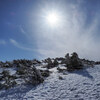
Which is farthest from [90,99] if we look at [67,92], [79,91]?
[67,92]

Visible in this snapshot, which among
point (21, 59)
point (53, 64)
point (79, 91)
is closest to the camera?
point (79, 91)

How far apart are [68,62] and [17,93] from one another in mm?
6859

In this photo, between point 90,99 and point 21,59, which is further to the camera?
point 21,59

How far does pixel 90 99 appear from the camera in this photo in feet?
17.4

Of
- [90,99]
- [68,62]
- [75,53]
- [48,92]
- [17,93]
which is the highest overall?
[75,53]

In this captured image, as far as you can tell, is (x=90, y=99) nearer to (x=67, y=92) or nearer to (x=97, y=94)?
(x=97, y=94)

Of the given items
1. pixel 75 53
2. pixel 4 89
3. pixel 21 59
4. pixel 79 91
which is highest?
pixel 21 59

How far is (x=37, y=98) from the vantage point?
6.30m

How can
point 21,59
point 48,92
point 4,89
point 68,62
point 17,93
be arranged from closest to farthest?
point 48,92 < point 17,93 < point 4,89 < point 68,62 < point 21,59

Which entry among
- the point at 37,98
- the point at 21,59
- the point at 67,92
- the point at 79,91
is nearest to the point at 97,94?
Result: the point at 79,91

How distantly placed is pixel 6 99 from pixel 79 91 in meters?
4.49

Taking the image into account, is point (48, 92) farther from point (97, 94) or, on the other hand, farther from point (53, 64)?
point (53, 64)

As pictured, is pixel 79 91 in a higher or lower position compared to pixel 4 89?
lower

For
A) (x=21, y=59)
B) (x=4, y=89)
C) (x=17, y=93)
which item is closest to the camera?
(x=17, y=93)
